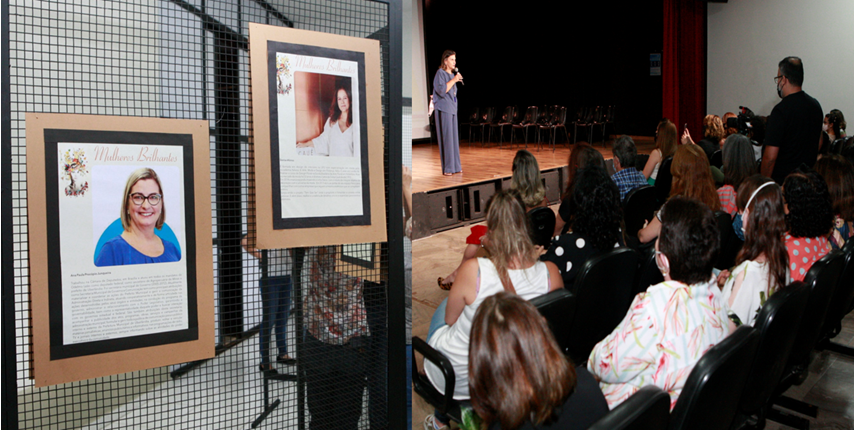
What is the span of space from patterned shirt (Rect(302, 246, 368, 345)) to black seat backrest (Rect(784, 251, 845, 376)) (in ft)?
5.03

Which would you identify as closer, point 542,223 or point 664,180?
point 542,223

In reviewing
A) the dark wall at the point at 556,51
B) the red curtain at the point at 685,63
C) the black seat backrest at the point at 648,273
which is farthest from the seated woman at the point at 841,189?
the dark wall at the point at 556,51

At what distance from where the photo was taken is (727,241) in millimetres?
3209

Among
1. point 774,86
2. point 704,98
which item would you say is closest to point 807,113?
point 774,86

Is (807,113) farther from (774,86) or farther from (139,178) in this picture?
(774,86)

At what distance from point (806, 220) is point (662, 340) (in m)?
1.44

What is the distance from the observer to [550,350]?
108 centimetres

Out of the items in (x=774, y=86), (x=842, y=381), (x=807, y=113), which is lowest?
(x=842, y=381)

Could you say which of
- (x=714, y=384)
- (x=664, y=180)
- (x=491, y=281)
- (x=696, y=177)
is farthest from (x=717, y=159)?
(x=714, y=384)

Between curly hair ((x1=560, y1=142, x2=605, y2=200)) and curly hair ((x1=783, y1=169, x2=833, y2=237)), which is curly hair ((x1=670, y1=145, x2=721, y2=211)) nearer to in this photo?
curly hair ((x1=560, y1=142, x2=605, y2=200))

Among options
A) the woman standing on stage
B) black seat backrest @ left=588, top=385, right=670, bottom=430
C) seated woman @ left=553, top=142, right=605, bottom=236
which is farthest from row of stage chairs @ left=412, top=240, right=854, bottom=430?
the woman standing on stage

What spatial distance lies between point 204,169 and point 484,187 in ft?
18.6

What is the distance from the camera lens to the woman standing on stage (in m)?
7.46

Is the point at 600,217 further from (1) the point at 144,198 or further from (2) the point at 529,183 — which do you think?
(1) the point at 144,198
